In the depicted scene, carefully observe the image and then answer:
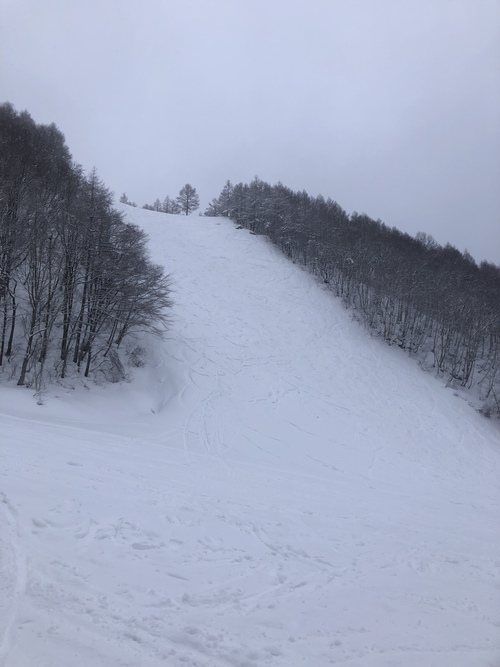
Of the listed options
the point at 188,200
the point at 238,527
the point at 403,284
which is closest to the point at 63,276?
the point at 238,527

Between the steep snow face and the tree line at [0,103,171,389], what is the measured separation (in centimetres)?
240

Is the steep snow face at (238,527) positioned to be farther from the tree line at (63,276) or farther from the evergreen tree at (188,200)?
the evergreen tree at (188,200)

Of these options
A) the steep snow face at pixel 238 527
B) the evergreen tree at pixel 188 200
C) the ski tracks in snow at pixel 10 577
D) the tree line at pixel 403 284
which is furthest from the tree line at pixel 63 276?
the evergreen tree at pixel 188 200

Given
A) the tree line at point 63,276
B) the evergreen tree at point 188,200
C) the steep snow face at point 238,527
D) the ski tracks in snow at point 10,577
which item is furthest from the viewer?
the evergreen tree at point 188,200

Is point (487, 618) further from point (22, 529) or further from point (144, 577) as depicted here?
point (22, 529)

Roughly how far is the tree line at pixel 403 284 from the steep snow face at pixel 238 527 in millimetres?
11563

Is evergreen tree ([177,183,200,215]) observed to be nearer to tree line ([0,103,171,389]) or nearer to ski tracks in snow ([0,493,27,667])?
tree line ([0,103,171,389])

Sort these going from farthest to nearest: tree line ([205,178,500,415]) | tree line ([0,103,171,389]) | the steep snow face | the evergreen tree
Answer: the evergreen tree → tree line ([205,178,500,415]) → tree line ([0,103,171,389]) → the steep snow face

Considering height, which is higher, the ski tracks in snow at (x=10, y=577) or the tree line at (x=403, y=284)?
the tree line at (x=403, y=284)

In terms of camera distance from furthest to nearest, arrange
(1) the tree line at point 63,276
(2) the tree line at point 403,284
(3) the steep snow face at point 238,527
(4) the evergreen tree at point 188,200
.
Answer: (4) the evergreen tree at point 188,200, (2) the tree line at point 403,284, (1) the tree line at point 63,276, (3) the steep snow face at point 238,527

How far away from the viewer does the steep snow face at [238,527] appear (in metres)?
4.32

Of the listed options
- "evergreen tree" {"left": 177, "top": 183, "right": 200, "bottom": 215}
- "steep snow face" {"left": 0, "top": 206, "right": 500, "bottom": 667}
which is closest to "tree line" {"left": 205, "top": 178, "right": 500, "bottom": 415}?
"steep snow face" {"left": 0, "top": 206, "right": 500, "bottom": 667}

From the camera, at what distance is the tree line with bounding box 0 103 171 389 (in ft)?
55.6

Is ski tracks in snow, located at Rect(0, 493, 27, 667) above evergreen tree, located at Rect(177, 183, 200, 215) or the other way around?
the other way around
